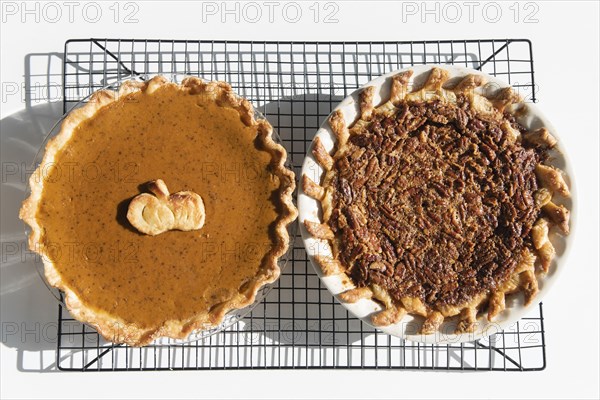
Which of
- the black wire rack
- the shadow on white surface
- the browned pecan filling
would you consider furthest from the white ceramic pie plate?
the shadow on white surface

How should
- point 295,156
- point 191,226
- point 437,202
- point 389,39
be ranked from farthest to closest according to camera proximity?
point 389,39, point 295,156, point 437,202, point 191,226

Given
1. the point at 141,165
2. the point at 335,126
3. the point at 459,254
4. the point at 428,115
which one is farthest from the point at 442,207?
the point at 141,165

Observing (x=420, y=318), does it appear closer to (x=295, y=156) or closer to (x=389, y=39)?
(x=295, y=156)

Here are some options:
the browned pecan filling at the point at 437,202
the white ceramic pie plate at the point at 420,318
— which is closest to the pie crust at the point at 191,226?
the white ceramic pie plate at the point at 420,318

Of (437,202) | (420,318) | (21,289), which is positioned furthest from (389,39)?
(21,289)

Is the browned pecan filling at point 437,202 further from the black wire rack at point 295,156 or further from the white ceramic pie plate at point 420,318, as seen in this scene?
the black wire rack at point 295,156
